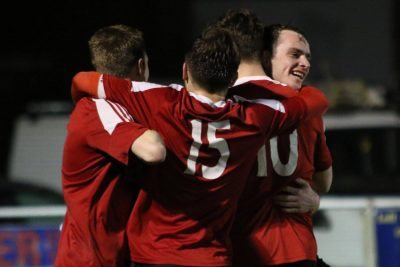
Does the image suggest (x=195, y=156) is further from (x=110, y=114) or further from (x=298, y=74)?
(x=298, y=74)

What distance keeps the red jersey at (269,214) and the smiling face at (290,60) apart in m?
0.15

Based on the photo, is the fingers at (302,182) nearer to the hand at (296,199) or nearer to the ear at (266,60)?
the hand at (296,199)

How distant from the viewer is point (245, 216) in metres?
4.00

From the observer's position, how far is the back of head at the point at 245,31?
4.09 m

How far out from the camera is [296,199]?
407 cm

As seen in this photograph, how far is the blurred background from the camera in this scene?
31.7 ft

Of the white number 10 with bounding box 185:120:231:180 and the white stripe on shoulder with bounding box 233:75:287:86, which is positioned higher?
the white stripe on shoulder with bounding box 233:75:287:86

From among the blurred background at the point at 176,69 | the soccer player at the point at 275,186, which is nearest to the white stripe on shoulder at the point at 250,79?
the soccer player at the point at 275,186

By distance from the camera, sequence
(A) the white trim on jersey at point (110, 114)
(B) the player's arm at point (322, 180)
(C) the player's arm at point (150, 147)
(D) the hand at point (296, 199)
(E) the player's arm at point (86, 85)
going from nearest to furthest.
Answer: (C) the player's arm at point (150, 147) → (A) the white trim on jersey at point (110, 114) → (E) the player's arm at point (86, 85) → (D) the hand at point (296, 199) → (B) the player's arm at point (322, 180)

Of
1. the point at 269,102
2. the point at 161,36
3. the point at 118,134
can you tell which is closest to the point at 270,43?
the point at 269,102

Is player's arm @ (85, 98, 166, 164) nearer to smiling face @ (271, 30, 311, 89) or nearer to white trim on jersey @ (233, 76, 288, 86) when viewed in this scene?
white trim on jersey @ (233, 76, 288, 86)

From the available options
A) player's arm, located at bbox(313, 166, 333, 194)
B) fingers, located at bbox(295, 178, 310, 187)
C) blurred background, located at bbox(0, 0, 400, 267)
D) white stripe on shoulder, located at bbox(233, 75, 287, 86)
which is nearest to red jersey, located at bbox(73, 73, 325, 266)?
white stripe on shoulder, located at bbox(233, 75, 287, 86)

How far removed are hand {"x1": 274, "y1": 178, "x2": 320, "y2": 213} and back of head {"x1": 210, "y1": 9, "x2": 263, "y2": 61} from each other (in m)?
0.54

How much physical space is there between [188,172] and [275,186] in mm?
446
